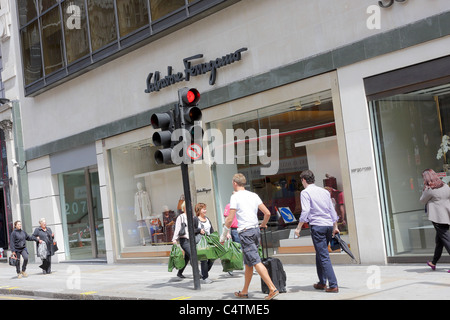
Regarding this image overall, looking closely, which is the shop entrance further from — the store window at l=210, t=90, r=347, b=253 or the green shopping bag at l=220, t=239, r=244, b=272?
the green shopping bag at l=220, t=239, r=244, b=272

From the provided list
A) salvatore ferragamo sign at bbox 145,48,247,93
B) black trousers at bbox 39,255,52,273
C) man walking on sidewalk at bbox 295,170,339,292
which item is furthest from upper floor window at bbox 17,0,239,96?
man walking on sidewalk at bbox 295,170,339,292

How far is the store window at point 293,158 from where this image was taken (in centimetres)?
1334

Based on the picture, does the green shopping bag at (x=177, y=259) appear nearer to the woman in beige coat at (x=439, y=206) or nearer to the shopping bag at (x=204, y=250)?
the shopping bag at (x=204, y=250)

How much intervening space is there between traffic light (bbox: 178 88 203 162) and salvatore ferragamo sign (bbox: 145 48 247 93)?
4.50m

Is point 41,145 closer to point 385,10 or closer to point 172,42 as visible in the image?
point 172,42

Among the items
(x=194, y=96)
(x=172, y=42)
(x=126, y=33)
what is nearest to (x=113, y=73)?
(x=126, y=33)

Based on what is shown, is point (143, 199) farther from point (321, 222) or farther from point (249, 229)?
point (321, 222)

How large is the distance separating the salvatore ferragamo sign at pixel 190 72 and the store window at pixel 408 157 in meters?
4.08

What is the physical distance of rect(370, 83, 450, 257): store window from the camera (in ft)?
37.8

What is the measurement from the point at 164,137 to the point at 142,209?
9.15 metres

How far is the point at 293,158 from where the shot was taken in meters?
14.2

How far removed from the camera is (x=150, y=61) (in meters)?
17.6

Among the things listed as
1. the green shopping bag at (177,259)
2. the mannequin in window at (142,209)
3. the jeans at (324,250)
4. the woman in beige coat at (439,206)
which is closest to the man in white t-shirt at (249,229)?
the jeans at (324,250)

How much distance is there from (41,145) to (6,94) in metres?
3.37
